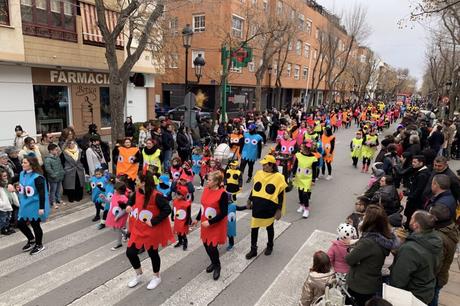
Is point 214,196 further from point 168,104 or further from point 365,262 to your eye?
point 168,104

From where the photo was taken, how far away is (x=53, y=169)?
778cm

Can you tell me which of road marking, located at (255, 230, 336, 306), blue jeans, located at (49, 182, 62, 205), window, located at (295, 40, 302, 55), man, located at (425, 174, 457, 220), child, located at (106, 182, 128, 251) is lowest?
road marking, located at (255, 230, 336, 306)

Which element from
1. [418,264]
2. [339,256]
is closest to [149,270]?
[339,256]

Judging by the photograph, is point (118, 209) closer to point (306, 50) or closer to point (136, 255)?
point (136, 255)

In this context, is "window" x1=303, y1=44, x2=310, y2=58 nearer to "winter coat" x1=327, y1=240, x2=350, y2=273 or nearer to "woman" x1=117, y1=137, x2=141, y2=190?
"woman" x1=117, y1=137, x2=141, y2=190

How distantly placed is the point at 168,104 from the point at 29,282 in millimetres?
27925

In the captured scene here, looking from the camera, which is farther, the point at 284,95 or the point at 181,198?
the point at 284,95

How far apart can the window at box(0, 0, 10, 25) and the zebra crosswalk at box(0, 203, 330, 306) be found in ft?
30.2

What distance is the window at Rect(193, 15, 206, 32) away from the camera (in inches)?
1113

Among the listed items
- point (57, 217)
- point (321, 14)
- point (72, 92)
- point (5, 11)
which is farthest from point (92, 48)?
point (321, 14)

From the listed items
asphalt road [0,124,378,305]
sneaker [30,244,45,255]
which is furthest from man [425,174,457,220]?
sneaker [30,244,45,255]

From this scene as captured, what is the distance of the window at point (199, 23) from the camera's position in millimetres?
28266

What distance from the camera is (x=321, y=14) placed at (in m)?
43.7

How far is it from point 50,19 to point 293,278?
553 inches
